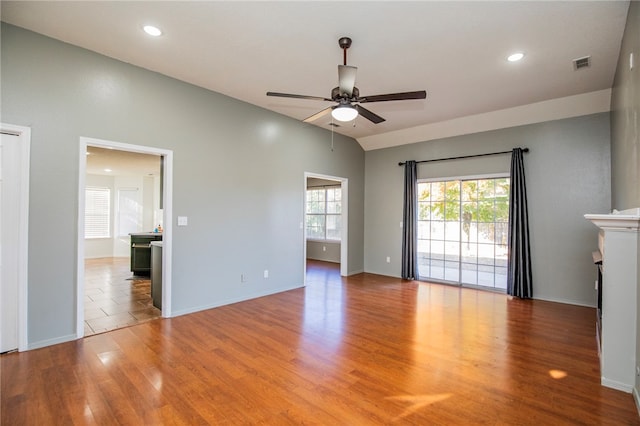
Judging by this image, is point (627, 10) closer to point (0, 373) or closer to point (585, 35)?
point (585, 35)

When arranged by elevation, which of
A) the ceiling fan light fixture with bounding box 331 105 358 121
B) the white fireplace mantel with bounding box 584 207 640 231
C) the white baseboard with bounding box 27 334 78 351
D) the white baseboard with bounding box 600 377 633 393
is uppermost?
the ceiling fan light fixture with bounding box 331 105 358 121

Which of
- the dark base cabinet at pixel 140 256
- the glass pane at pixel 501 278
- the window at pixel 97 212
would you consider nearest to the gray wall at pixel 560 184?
the glass pane at pixel 501 278

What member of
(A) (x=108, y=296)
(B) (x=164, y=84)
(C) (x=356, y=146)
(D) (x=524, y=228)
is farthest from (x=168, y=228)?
(D) (x=524, y=228)

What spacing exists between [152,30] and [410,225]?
5305 millimetres

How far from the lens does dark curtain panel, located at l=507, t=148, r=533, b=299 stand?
16.7ft

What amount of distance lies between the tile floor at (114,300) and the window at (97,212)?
7.64ft

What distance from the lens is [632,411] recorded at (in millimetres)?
2158

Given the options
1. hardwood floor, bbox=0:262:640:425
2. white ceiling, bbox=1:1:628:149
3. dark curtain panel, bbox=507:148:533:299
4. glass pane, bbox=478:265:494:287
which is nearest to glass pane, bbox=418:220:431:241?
glass pane, bbox=478:265:494:287

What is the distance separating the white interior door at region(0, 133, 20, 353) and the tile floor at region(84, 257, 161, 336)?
64 centimetres

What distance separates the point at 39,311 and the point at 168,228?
1.46 m

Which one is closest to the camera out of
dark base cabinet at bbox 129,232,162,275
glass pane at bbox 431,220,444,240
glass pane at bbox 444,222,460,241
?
glass pane at bbox 444,222,460,241

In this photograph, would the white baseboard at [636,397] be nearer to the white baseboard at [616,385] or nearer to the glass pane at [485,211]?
the white baseboard at [616,385]

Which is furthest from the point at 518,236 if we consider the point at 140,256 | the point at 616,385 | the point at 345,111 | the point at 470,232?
the point at 140,256

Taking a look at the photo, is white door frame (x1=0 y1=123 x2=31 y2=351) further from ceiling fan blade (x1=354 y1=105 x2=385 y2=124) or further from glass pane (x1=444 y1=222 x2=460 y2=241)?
glass pane (x1=444 y1=222 x2=460 y2=241)
